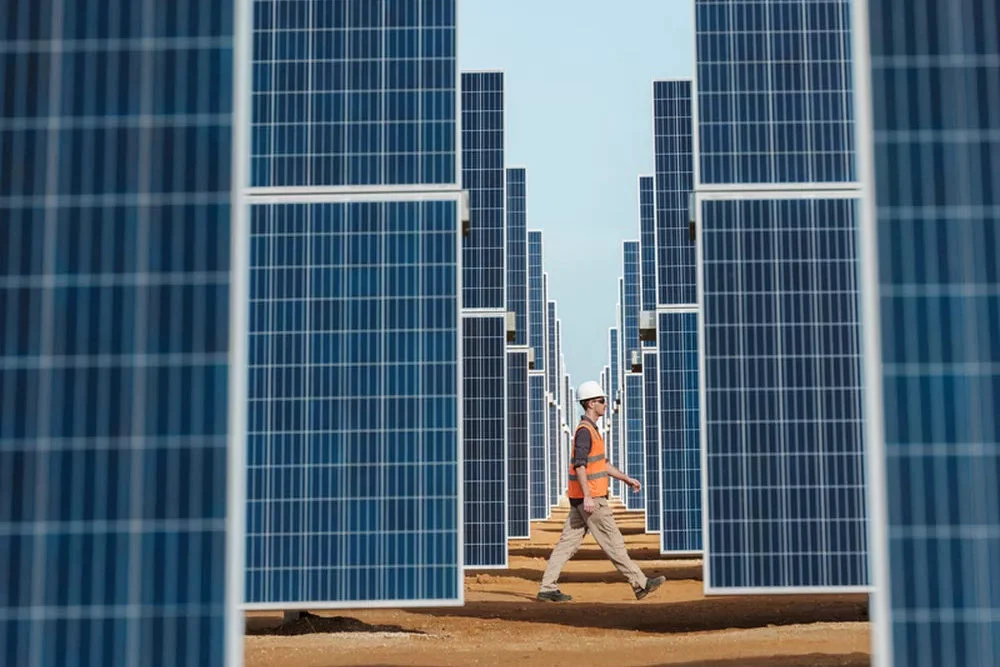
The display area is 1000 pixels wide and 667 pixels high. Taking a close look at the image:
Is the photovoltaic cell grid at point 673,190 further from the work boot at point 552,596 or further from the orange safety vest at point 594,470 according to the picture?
the orange safety vest at point 594,470

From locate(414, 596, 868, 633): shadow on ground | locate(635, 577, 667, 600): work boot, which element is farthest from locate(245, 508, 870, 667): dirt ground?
locate(635, 577, 667, 600): work boot

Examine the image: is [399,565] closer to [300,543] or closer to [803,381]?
[300,543]

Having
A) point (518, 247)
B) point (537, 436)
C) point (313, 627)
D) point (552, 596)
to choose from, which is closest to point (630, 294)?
point (537, 436)

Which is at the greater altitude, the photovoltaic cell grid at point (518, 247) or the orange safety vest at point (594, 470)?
the photovoltaic cell grid at point (518, 247)

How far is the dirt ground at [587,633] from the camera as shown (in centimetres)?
1501

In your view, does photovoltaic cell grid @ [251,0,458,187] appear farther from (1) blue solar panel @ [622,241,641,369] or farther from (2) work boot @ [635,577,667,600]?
(1) blue solar panel @ [622,241,641,369]

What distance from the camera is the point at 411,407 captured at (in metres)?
13.6

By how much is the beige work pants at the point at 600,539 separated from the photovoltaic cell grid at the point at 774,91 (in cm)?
526

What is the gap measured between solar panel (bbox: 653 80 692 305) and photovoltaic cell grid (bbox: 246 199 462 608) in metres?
14.2

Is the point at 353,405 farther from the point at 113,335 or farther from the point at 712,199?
the point at 113,335

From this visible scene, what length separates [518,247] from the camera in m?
35.7

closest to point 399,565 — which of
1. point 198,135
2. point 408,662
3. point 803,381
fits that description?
point 408,662

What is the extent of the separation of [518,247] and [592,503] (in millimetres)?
17255

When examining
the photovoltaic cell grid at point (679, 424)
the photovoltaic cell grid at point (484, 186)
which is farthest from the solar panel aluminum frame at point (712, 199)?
the photovoltaic cell grid at point (679, 424)
